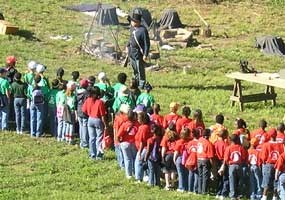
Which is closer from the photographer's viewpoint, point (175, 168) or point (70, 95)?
point (175, 168)

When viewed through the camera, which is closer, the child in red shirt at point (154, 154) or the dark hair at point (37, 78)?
the child in red shirt at point (154, 154)

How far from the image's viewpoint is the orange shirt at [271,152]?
17.3 m

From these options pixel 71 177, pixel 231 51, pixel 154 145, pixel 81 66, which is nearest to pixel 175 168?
pixel 154 145

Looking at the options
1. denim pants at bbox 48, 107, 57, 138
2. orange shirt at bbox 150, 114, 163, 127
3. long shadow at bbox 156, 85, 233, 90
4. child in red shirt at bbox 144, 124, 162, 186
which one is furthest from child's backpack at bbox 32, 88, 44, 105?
long shadow at bbox 156, 85, 233, 90

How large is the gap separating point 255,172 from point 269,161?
403 mm

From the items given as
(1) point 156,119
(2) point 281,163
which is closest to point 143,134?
(1) point 156,119

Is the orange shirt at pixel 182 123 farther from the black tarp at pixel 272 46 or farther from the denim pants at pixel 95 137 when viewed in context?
the black tarp at pixel 272 46

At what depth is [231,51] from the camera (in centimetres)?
3400

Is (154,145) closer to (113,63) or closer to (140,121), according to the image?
(140,121)

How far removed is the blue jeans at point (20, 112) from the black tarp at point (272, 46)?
14.5 meters

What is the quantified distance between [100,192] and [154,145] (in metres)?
1.45

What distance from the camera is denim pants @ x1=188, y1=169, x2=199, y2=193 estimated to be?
17.8m

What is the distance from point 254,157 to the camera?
17484 millimetres

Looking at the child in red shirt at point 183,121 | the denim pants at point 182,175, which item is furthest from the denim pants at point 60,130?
the denim pants at point 182,175
